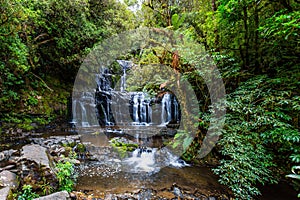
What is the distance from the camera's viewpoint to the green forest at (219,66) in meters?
2.80

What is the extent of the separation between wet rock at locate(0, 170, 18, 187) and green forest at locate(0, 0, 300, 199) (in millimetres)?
3449

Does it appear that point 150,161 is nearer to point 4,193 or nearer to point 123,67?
point 4,193

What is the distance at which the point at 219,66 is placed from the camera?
419cm

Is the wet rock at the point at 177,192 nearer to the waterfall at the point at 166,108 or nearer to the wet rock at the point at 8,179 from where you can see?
the wet rock at the point at 8,179

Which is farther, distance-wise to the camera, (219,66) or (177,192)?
(219,66)

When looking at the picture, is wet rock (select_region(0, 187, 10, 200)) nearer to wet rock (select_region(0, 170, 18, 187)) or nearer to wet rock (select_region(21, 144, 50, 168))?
wet rock (select_region(0, 170, 18, 187))

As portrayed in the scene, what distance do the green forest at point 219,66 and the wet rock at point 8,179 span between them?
11.3 ft

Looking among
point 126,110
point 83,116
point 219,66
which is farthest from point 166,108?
point 219,66

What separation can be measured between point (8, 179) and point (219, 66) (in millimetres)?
4887

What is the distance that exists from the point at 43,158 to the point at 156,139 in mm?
4530

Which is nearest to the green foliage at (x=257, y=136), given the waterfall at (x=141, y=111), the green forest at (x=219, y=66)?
the green forest at (x=219, y=66)

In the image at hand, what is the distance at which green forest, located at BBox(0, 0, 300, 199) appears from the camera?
2803mm

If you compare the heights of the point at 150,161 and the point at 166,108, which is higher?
the point at 166,108

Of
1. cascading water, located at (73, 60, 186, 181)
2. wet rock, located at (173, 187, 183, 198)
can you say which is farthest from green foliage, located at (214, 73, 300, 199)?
cascading water, located at (73, 60, 186, 181)
